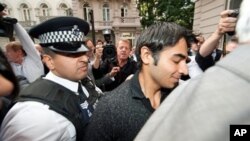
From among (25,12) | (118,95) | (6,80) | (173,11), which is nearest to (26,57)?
(118,95)

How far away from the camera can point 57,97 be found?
1.36 metres

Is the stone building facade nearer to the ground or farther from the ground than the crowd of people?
farther from the ground

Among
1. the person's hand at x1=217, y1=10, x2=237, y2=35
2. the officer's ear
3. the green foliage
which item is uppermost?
the green foliage

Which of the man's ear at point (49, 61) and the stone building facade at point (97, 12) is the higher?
the stone building facade at point (97, 12)

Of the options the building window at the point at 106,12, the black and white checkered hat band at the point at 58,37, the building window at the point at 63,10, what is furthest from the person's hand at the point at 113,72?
the building window at the point at 63,10

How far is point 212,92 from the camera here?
462mm

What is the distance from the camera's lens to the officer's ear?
1.39 metres

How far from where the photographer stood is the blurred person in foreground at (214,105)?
0.44m

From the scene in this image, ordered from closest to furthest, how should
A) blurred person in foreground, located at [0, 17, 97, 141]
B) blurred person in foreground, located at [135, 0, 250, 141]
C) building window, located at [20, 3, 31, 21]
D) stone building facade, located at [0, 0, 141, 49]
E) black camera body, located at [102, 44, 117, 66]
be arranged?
1. blurred person in foreground, located at [135, 0, 250, 141]
2. blurred person in foreground, located at [0, 17, 97, 141]
3. black camera body, located at [102, 44, 117, 66]
4. stone building facade, located at [0, 0, 141, 49]
5. building window, located at [20, 3, 31, 21]

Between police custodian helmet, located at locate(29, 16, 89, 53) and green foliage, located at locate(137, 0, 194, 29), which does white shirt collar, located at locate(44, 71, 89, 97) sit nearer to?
police custodian helmet, located at locate(29, 16, 89, 53)

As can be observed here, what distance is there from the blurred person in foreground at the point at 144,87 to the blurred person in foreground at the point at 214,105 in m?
0.75

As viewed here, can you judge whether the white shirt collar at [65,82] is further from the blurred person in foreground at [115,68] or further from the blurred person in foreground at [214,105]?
the blurred person in foreground at [115,68]

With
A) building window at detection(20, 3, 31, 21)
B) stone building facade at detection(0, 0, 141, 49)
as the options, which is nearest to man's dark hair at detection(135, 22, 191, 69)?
stone building facade at detection(0, 0, 141, 49)

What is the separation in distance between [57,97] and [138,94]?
1.57 ft
